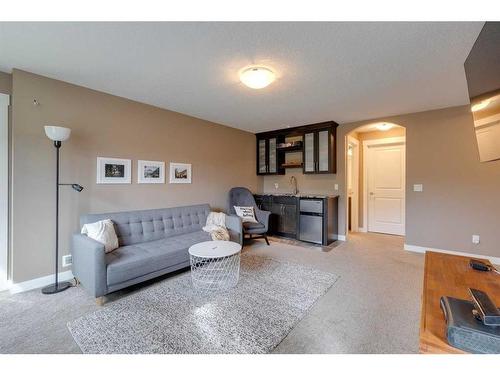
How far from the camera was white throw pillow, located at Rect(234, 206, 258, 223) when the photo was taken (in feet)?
13.6

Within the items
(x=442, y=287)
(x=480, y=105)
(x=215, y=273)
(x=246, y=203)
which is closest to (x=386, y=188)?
(x=246, y=203)

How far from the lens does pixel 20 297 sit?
2250 mm

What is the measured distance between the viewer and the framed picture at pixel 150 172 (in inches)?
129

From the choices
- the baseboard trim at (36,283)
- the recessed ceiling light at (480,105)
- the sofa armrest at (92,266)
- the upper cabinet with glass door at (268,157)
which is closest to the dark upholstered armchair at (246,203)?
the upper cabinet with glass door at (268,157)

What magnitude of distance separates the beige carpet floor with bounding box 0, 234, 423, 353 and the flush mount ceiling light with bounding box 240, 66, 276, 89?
90.4 inches

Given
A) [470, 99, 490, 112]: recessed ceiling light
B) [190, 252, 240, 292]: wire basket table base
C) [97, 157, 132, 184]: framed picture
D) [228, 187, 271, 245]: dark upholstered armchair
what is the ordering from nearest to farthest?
[470, 99, 490, 112]: recessed ceiling light, [190, 252, 240, 292]: wire basket table base, [97, 157, 132, 184]: framed picture, [228, 187, 271, 245]: dark upholstered armchair

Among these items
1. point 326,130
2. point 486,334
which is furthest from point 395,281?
point 326,130

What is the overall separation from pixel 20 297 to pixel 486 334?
11.6ft

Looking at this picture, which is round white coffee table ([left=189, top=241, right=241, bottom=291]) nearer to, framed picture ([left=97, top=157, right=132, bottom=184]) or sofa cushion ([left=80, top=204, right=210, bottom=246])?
sofa cushion ([left=80, top=204, right=210, bottom=246])

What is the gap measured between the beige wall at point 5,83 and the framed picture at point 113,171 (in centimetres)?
106

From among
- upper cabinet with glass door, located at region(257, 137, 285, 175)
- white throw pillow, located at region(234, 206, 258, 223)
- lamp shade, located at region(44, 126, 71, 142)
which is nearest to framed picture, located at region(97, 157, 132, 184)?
lamp shade, located at region(44, 126, 71, 142)
